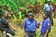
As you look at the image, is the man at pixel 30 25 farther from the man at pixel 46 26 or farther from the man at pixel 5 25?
the man at pixel 5 25

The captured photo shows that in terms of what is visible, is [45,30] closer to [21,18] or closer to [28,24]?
[28,24]

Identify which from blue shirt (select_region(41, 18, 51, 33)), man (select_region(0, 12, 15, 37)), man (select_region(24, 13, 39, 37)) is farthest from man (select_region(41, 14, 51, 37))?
man (select_region(0, 12, 15, 37))

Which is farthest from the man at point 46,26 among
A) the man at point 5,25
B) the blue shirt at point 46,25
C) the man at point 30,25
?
the man at point 5,25

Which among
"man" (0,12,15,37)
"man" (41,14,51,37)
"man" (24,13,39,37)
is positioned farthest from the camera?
"man" (0,12,15,37)

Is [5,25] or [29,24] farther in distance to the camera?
[5,25]

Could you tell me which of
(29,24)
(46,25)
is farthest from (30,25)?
(46,25)

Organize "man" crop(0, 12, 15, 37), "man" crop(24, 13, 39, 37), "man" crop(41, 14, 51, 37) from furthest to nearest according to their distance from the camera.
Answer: "man" crop(0, 12, 15, 37) < "man" crop(24, 13, 39, 37) < "man" crop(41, 14, 51, 37)

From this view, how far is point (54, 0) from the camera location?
18.4m

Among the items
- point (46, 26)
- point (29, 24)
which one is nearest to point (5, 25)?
point (29, 24)

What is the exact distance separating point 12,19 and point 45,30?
18.2 ft

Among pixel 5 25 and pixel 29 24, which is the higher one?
pixel 29 24

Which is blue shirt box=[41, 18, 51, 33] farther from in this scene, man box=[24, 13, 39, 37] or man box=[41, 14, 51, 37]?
man box=[24, 13, 39, 37]

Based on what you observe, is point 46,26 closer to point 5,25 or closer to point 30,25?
point 30,25

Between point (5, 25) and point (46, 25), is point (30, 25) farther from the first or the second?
point (5, 25)
